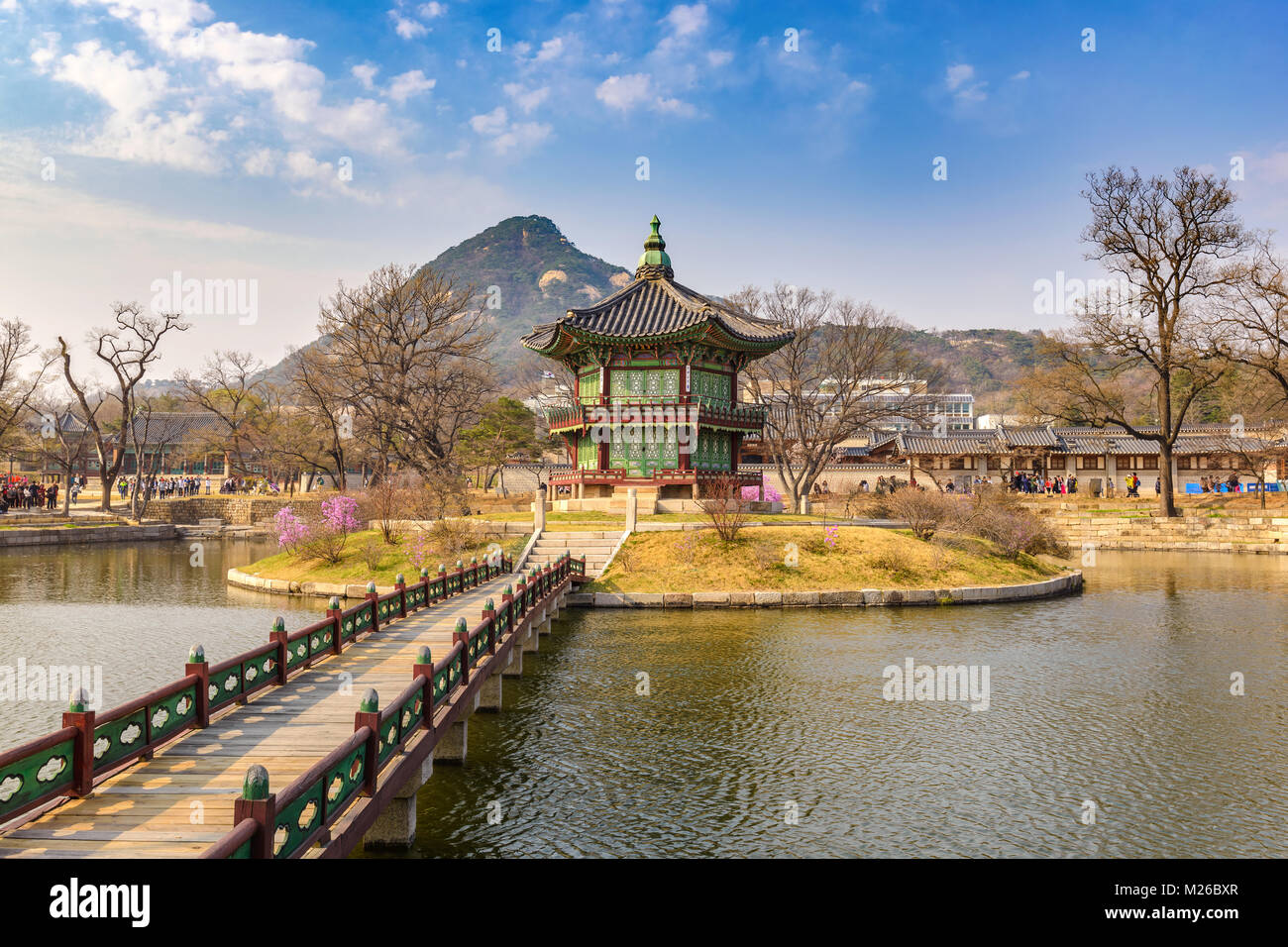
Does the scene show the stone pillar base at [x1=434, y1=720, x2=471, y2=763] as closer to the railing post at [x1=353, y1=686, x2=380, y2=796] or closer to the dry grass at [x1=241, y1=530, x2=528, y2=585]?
the railing post at [x1=353, y1=686, x2=380, y2=796]

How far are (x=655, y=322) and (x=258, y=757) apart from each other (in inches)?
1224

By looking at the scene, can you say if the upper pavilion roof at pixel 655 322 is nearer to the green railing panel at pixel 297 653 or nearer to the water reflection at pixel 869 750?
the water reflection at pixel 869 750

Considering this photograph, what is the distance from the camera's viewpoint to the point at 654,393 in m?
37.6

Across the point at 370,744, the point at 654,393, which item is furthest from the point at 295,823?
the point at 654,393

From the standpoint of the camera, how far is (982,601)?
27422mm

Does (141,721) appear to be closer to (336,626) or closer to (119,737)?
(119,737)

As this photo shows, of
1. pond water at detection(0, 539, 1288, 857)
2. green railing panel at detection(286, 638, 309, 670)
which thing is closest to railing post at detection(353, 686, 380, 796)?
pond water at detection(0, 539, 1288, 857)

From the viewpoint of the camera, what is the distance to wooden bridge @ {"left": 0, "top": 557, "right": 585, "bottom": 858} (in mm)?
6551

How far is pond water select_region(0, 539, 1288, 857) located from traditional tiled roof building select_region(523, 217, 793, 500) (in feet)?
42.9

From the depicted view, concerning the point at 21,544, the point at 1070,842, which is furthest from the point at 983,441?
the point at 21,544

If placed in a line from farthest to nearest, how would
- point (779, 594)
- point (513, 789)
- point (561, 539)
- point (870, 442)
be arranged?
point (870, 442) → point (561, 539) → point (779, 594) → point (513, 789)

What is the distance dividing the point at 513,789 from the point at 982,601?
20997mm

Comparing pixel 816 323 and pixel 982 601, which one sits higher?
pixel 816 323

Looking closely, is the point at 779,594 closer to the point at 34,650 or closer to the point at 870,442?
the point at 34,650
